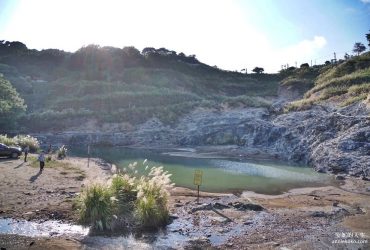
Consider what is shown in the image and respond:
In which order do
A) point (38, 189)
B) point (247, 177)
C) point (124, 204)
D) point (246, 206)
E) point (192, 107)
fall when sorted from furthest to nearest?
point (192, 107) → point (247, 177) → point (38, 189) → point (246, 206) → point (124, 204)

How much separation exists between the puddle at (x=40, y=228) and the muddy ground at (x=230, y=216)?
0.61 metres

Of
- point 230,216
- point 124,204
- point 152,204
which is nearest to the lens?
point 152,204

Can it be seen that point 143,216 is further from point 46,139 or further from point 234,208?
point 46,139

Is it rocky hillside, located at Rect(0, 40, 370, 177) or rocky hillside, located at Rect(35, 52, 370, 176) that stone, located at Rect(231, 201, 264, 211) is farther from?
rocky hillside, located at Rect(0, 40, 370, 177)

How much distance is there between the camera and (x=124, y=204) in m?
18.4

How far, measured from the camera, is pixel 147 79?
5044 inches

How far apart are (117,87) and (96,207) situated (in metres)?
98.1

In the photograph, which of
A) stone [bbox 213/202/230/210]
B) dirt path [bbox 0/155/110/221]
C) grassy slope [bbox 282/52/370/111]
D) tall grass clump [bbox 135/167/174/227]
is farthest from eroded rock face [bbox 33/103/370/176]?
dirt path [bbox 0/155/110/221]

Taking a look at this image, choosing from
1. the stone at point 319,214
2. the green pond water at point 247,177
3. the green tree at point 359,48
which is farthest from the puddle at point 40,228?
the green tree at point 359,48

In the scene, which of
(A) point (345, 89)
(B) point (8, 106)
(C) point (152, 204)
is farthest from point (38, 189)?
(A) point (345, 89)

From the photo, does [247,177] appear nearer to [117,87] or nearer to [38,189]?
[38,189]

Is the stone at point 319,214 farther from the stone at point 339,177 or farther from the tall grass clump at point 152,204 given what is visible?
the stone at point 339,177

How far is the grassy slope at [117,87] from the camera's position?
3536 inches

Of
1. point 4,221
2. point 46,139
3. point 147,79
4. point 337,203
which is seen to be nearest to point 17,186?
point 4,221
